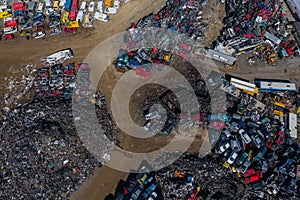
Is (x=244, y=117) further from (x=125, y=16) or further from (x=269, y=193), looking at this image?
(x=125, y=16)

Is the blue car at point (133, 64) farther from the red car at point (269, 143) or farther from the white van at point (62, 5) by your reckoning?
the red car at point (269, 143)

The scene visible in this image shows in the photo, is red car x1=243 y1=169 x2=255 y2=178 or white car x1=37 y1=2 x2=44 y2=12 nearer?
red car x1=243 y1=169 x2=255 y2=178

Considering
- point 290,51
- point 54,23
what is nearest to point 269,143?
point 290,51

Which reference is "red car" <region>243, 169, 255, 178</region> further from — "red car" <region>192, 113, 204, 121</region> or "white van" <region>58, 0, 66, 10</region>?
"white van" <region>58, 0, 66, 10</region>

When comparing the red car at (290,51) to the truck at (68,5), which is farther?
the truck at (68,5)

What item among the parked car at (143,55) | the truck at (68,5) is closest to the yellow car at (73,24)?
the truck at (68,5)

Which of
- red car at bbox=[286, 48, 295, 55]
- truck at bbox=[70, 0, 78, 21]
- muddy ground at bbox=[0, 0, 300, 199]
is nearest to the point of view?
muddy ground at bbox=[0, 0, 300, 199]

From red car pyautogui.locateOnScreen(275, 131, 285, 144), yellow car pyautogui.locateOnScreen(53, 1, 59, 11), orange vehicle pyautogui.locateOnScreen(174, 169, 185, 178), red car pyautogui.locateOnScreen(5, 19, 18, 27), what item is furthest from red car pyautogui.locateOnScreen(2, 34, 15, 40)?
red car pyautogui.locateOnScreen(275, 131, 285, 144)

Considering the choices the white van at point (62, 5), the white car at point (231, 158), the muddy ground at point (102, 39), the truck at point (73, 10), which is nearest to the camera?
the white car at point (231, 158)

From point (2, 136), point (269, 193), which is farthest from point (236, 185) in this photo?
point (2, 136)
